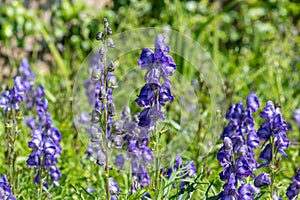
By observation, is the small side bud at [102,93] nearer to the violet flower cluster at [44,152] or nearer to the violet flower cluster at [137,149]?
the violet flower cluster at [44,152]

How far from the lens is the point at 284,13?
890 centimetres

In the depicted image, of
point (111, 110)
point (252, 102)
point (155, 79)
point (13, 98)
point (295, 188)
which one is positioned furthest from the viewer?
point (13, 98)

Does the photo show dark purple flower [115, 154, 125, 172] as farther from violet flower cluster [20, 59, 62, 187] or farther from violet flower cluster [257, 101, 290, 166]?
violet flower cluster [257, 101, 290, 166]

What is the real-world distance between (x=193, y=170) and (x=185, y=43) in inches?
137

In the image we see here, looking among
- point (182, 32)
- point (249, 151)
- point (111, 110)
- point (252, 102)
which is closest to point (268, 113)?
point (249, 151)

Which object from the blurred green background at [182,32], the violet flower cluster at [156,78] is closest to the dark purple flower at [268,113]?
the violet flower cluster at [156,78]

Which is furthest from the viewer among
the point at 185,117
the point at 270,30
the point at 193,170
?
the point at 270,30

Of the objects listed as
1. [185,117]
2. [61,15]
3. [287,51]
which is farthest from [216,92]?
[61,15]

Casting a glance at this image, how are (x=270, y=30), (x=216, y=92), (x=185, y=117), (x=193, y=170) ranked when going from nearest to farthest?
(x=193, y=170)
(x=185, y=117)
(x=216, y=92)
(x=270, y=30)

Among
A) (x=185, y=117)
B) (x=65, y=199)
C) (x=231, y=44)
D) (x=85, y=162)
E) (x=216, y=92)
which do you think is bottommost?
(x=65, y=199)

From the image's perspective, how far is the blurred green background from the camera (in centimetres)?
670

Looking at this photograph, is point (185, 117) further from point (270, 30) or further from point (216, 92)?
point (270, 30)

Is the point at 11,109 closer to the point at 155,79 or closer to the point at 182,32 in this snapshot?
the point at 155,79

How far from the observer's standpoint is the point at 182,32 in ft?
23.8
